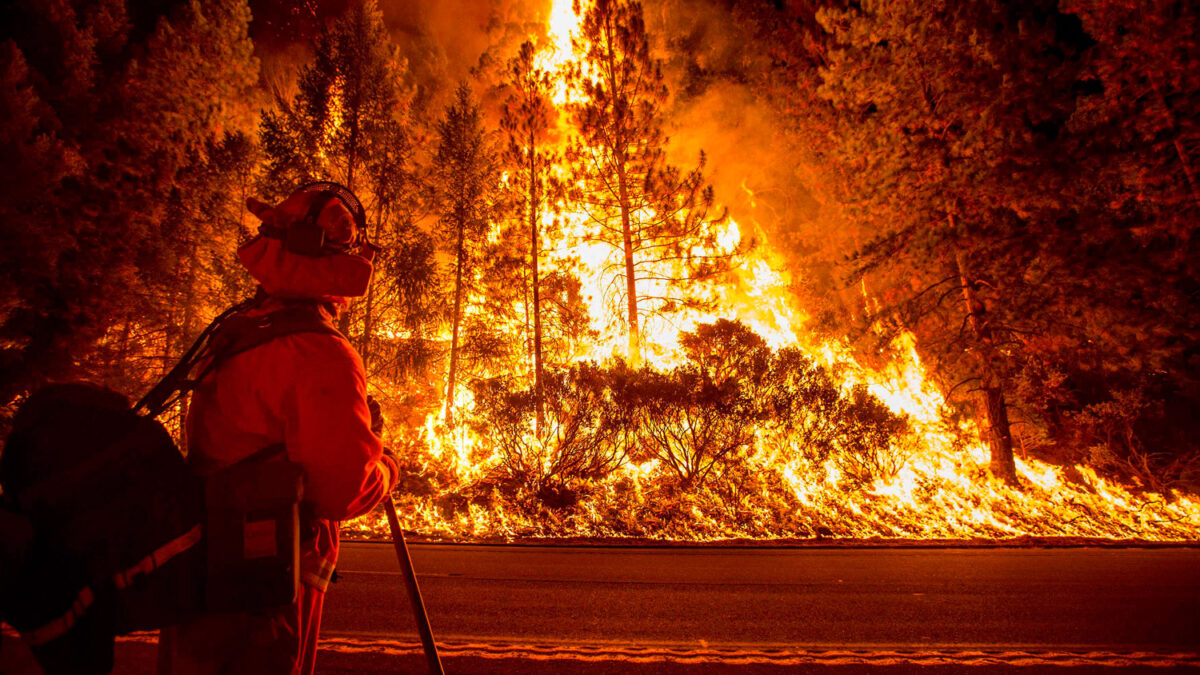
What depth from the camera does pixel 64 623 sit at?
1.26 meters

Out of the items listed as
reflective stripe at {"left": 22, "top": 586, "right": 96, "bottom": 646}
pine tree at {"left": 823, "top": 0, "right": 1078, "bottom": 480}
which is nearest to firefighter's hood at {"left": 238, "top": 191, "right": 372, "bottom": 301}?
reflective stripe at {"left": 22, "top": 586, "right": 96, "bottom": 646}

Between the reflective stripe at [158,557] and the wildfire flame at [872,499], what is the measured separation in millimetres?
8091

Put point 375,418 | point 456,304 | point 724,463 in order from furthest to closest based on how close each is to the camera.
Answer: point 456,304 < point 724,463 < point 375,418

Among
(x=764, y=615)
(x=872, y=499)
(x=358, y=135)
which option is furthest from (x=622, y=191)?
(x=764, y=615)

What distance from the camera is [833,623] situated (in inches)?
181

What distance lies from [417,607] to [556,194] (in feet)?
41.9

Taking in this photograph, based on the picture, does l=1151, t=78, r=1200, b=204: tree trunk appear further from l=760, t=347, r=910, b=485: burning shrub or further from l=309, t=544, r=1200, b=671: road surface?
l=309, t=544, r=1200, b=671: road surface

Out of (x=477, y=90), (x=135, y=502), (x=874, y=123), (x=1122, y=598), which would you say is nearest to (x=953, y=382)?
(x=874, y=123)

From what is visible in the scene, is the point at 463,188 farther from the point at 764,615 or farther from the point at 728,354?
the point at 764,615

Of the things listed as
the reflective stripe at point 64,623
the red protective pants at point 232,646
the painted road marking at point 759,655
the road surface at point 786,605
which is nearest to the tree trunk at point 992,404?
the road surface at point 786,605

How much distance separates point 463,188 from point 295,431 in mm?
15604

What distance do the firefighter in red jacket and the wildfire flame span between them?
7.72 metres

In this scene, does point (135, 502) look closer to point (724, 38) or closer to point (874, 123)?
point (874, 123)

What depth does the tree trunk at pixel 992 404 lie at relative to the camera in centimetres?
1152
